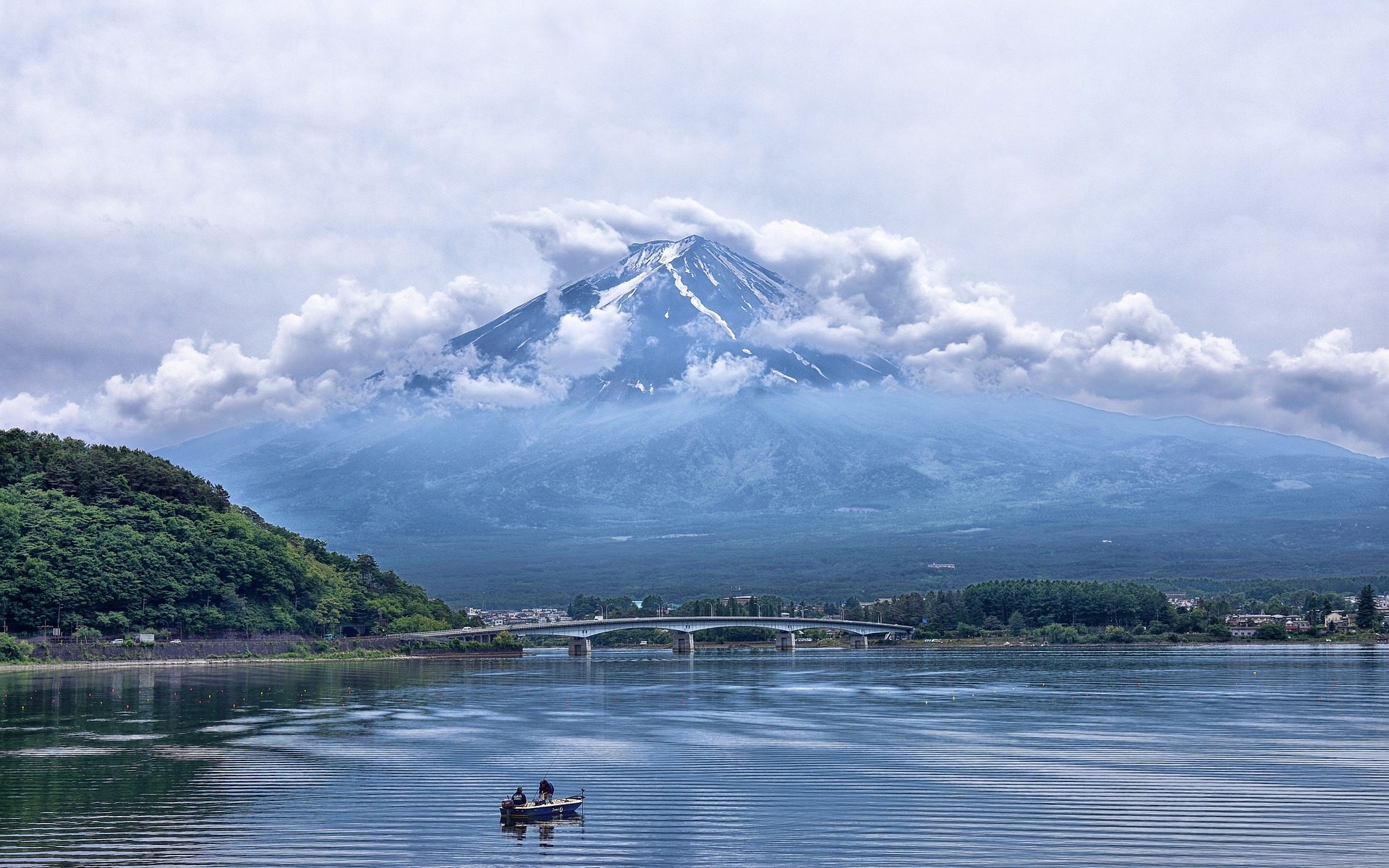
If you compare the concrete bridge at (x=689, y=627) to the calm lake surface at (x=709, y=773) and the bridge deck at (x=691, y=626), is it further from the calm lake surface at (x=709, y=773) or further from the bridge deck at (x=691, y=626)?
the calm lake surface at (x=709, y=773)

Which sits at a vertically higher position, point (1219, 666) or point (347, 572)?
point (347, 572)

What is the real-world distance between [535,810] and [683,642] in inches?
5144

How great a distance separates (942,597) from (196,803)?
141 m

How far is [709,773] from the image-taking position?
43938mm

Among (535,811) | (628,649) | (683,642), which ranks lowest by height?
(628,649)

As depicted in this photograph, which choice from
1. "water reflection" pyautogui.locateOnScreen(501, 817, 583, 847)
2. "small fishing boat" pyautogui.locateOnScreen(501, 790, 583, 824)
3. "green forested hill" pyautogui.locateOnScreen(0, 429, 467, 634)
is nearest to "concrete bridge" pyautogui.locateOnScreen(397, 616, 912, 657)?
"green forested hill" pyautogui.locateOnScreen(0, 429, 467, 634)

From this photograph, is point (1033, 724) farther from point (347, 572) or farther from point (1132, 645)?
point (347, 572)

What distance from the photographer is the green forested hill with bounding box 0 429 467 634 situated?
4323 inches

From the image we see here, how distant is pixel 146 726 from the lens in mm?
57812

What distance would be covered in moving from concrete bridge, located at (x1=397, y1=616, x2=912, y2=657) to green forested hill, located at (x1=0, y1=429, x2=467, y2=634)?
15.7 meters

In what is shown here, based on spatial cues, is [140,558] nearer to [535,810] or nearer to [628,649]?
[628,649]

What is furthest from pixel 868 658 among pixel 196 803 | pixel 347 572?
pixel 196 803

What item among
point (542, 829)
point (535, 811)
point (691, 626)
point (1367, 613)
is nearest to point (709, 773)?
point (535, 811)

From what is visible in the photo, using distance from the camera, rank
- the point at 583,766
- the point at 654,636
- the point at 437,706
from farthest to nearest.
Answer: the point at 654,636, the point at 437,706, the point at 583,766
